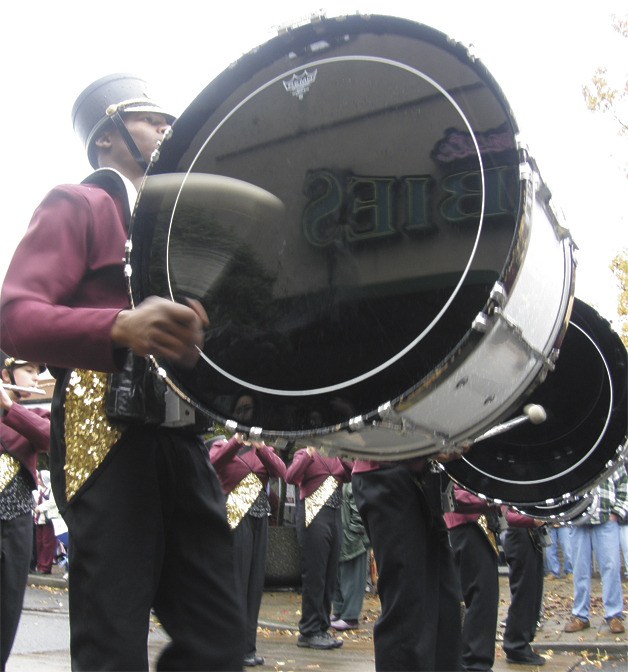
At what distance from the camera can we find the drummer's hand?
76.4 inches

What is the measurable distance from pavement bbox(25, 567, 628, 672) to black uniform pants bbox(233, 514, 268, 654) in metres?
0.41

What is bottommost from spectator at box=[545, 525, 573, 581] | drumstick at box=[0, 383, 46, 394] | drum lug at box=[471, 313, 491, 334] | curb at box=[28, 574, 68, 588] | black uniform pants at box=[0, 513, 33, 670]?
curb at box=[28, 574, 68, 588]

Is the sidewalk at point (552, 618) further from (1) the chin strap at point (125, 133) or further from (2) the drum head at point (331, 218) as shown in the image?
(2) the drum head at point (331, 218)

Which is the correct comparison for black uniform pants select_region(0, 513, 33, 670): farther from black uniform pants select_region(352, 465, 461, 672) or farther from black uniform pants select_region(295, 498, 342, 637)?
black uniform pants select_region(295, 498, 342, 637)

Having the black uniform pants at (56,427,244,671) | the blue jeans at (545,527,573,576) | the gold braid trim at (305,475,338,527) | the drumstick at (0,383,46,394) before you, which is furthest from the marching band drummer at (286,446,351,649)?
the black uniform pants at (56,427,244,671)

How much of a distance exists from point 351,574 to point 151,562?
7812 millimetres

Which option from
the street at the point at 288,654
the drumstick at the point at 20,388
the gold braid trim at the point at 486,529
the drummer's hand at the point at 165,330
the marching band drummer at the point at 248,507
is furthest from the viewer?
the marching band drummer at the point at 248,507

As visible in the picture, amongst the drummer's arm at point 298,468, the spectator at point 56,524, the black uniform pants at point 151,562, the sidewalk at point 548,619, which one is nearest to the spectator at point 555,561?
the sidewalk at point 548,619

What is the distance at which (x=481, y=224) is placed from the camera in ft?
6.21

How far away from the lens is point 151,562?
2.22 m

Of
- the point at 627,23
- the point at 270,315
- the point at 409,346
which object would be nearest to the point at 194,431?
the point at 270,315

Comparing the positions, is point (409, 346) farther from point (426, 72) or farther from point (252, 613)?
point (252, 613)

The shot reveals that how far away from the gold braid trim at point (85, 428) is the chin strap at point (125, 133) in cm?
72

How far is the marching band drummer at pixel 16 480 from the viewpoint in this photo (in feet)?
16.0
